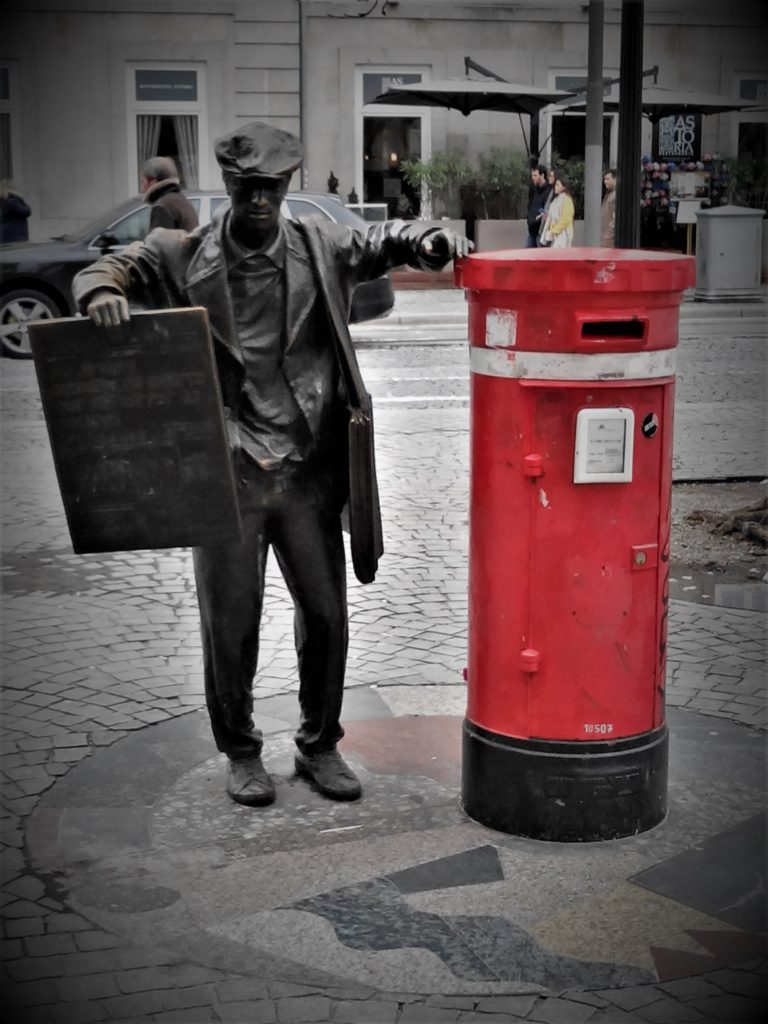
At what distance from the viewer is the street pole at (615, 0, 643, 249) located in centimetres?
609

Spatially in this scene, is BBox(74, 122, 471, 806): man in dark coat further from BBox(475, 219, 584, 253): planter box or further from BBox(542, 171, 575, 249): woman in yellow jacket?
BBox(475, 219, 584, 253): planter box

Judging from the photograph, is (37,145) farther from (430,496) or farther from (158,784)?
(158,784)

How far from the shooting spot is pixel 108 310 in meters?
3.71

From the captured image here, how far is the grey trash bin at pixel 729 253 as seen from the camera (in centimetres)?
1992

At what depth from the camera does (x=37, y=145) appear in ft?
81.6

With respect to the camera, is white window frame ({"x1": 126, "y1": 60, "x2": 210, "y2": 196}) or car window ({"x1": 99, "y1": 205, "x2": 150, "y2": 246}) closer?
car window ({"x1": 99, "y1": 205, "x2": 150, "y2": 246})

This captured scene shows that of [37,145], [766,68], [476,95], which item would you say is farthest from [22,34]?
[766,68]

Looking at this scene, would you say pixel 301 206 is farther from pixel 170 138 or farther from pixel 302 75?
pixel 170 138

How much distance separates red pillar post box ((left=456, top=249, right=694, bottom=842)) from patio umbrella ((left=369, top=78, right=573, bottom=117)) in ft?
63.4

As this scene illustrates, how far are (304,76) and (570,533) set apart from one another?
2289 centimetres

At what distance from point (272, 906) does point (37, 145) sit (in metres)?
23.2

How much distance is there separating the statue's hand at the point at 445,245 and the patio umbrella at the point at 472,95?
19159mm

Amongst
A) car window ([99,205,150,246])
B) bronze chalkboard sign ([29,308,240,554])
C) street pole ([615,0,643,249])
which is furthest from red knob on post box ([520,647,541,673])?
car window ([99,205,150,246])

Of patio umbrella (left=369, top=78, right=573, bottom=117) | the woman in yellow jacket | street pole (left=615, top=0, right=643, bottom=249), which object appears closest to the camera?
street pole (left=615, top=0, right=643, bottom=249)
